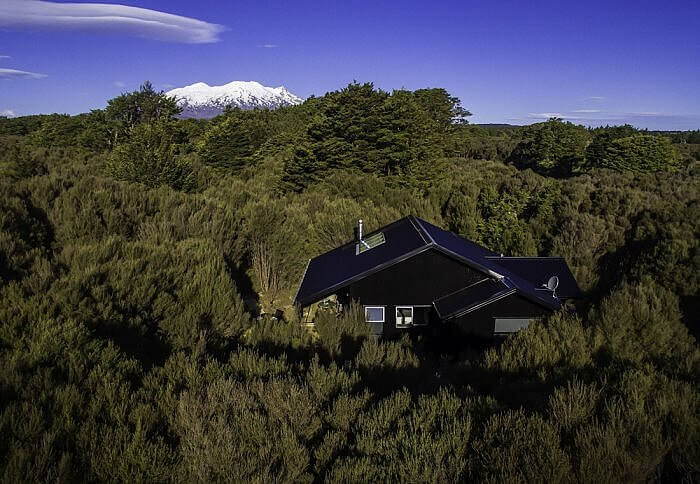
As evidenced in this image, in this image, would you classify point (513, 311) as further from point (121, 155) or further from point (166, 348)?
point (121, 155)

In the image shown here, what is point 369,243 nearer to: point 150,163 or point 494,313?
point 494,313

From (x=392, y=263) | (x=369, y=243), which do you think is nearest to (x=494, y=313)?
(x=392, y=263)

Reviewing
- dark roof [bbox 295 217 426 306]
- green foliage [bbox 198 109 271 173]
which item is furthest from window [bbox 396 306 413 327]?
green foliage [bbox 198 109 271 173]

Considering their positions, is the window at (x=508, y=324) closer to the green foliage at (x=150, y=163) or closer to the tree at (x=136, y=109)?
the green foliage at (x=150, y=163)

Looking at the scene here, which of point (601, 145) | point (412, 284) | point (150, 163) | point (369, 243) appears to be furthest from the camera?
point (601, 145)

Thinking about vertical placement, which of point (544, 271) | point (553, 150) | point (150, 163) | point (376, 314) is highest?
point (553, 150)

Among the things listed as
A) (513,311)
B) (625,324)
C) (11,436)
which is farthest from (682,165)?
(11,436)

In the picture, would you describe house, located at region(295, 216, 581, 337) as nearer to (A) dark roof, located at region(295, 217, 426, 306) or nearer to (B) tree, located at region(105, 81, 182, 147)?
(A) dark roof, located at region(295, 217, 426, 306)
